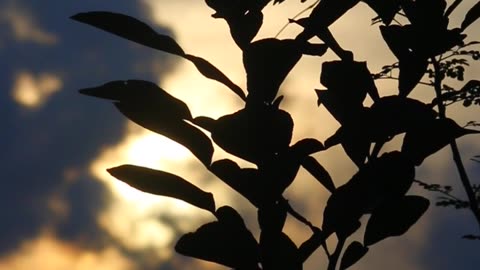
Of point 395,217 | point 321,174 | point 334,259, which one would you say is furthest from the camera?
point 321,174

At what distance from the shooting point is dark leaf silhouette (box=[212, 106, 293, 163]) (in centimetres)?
156

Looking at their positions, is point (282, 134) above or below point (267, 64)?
below

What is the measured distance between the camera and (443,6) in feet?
5.70

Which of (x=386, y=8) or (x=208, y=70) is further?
(x=386, y=8)

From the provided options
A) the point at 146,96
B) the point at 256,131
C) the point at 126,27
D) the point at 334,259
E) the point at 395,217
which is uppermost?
the point at 126,27

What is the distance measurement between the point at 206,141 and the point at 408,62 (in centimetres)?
47

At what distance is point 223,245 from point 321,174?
354 millimetres

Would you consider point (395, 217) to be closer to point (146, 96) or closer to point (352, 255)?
point (352, 255)

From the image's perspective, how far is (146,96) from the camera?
1.65m

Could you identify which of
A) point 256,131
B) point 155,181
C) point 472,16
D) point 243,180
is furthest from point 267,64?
point 472,16

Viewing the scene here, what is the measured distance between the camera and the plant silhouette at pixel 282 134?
1.57 metres

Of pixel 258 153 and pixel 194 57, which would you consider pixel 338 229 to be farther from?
pixel 194 57

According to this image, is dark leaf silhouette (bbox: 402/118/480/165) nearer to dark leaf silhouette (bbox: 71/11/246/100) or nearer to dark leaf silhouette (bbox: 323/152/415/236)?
dark leaf silhouette (bbox: 323/152/415/236)

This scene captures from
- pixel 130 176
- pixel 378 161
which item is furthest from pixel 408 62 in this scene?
pixel 130 176
